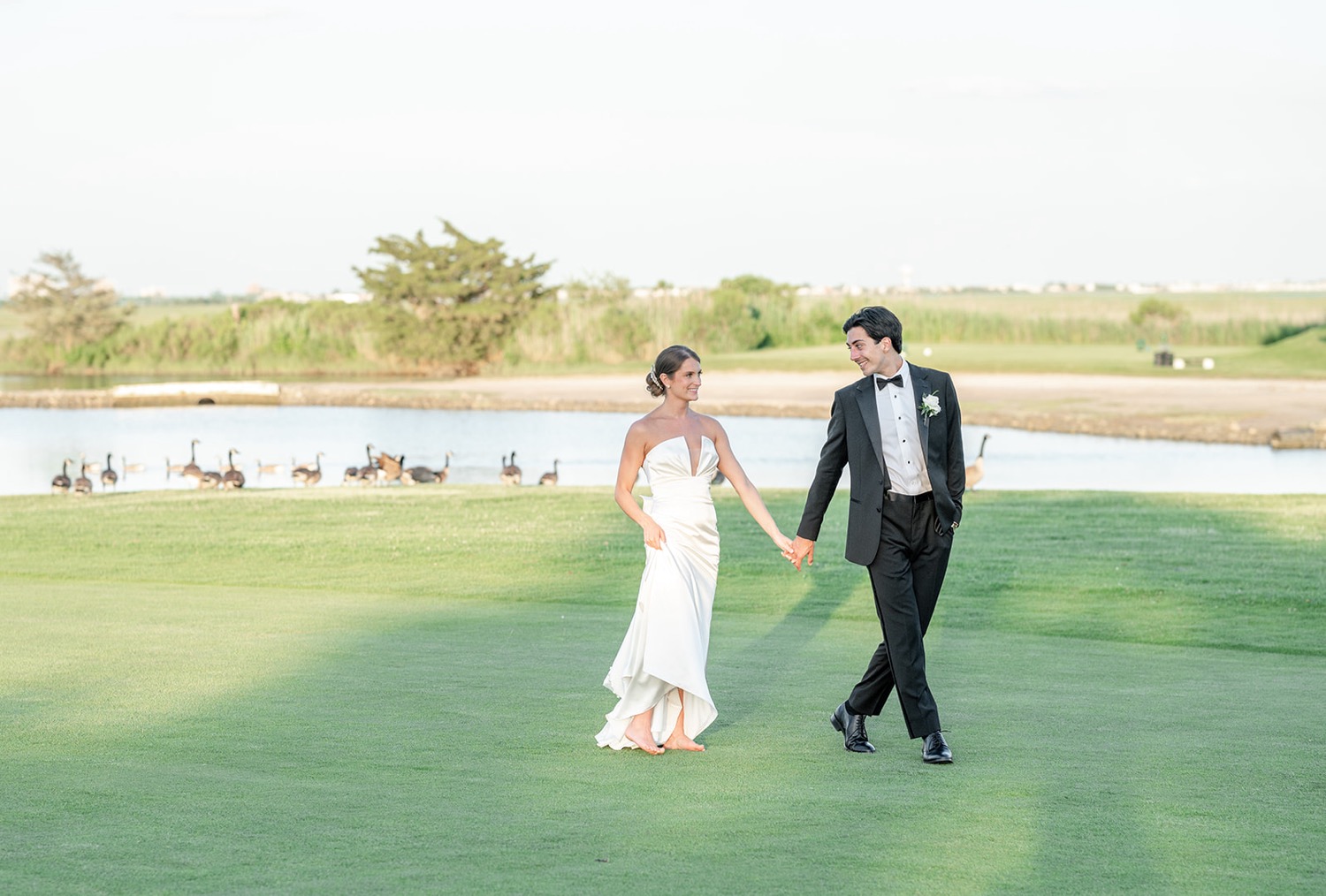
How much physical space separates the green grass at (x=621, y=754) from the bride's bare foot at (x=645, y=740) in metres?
0.07

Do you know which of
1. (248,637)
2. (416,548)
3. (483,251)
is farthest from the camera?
(483,251)

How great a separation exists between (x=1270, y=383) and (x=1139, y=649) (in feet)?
170

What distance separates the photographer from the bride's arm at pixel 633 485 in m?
7.39

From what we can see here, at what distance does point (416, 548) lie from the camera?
16.5 meters

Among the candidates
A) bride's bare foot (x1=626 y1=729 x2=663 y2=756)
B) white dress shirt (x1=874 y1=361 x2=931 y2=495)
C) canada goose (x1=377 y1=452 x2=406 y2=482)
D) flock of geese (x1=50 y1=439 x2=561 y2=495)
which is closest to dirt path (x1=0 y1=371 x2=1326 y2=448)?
flock of geese (x1=50 y1=439 x2=561 y2=495)

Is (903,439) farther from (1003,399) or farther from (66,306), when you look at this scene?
(66,306)

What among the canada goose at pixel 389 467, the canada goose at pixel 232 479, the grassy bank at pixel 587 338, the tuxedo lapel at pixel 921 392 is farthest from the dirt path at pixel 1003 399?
the tuxedo lapel at pixel 921 392

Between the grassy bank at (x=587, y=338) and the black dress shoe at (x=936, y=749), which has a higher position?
the grassy bank at (x=587, y=338)

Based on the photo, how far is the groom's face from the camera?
7273 mm

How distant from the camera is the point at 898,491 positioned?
23.8 feet

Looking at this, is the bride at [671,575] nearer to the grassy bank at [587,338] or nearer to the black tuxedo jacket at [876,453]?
the black tuxedo jacket at [876,453]

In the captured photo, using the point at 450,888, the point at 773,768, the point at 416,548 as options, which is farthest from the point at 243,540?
the point at 450,888

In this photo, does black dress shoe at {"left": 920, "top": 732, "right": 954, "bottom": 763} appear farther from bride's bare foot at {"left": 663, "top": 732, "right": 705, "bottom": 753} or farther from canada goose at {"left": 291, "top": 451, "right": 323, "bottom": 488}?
canada goose at {"left": 291, "top": 451, "right": 323, "bottom": 488}

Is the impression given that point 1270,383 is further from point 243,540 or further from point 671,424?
point 671,424
